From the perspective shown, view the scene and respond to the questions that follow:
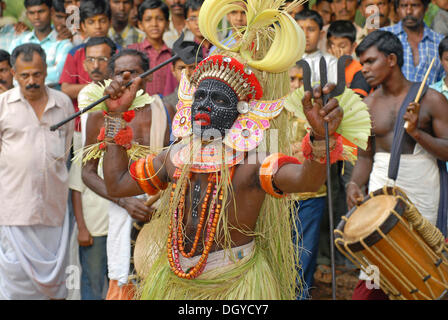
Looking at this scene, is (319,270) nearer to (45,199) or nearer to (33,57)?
(45,199)

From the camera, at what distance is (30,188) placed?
5992mm

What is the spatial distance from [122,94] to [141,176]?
486mm

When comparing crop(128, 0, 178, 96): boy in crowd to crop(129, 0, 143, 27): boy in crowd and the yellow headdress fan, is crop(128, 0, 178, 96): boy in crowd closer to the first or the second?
crop(129, 0, 143, 27): boy in crowd

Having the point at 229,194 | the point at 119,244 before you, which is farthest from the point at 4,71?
the point at 229,194

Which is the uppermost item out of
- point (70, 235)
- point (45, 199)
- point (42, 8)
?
point (42, 8)

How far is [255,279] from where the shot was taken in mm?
3758

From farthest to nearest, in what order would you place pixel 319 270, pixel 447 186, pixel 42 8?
pixel 42 8
pixel 319 270
pixel 447 186

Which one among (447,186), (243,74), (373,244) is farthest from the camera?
(447,186)

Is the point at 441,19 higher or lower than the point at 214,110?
higher

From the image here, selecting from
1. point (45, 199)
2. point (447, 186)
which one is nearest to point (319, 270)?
point (447, 186)

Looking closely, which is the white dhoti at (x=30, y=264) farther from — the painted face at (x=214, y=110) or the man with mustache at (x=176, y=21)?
the painted face at (x=214, y=110)

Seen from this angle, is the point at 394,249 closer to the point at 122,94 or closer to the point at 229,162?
the point at 229,162

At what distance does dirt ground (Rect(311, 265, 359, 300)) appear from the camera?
6746 mm
